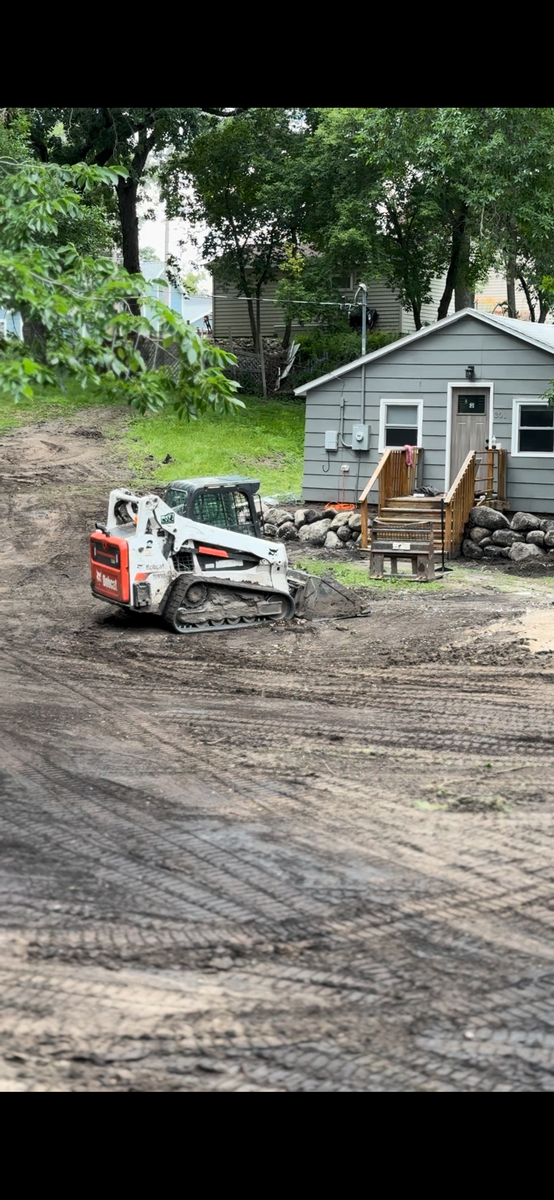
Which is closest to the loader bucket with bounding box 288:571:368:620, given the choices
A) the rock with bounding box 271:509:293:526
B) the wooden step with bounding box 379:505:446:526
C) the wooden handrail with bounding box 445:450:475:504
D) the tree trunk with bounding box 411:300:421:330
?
the wooden step with bounding box 379:505:446:526

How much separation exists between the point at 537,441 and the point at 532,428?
278mm

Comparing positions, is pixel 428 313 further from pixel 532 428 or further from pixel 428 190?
pixel 532 428

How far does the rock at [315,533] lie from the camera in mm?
23297

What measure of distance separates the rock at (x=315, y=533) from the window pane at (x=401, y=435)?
2332 millimetres

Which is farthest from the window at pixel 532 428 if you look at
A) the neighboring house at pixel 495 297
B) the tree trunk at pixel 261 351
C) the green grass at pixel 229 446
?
the neighboring house at pixel 495 297

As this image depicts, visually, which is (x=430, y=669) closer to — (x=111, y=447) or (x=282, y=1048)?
(x=282, y=1048)

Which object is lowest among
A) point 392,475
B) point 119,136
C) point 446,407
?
point 392,475

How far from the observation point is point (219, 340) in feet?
132

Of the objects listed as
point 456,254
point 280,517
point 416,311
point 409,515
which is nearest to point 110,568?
point 409,515

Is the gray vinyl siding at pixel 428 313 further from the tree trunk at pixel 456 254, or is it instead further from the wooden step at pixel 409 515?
the wooden step at pixel 409 515

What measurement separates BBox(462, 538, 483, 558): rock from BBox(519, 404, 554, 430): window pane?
9.50ft

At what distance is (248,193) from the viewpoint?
118 feet
